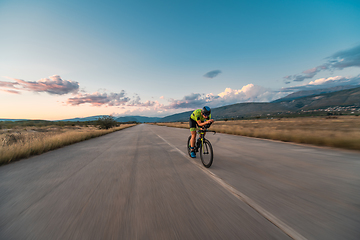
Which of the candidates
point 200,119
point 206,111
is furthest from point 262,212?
point 200,119

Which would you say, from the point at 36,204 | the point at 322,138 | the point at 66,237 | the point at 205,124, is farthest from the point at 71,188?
the point at 322,138

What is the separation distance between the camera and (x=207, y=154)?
5566 millimetres

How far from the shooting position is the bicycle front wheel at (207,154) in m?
5.29

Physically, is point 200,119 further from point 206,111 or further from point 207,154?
point 207,154

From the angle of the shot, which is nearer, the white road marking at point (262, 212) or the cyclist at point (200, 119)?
the white road marking at point (262, 212)

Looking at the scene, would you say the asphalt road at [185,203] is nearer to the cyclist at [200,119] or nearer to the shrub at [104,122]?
the cyclist at [200,119]

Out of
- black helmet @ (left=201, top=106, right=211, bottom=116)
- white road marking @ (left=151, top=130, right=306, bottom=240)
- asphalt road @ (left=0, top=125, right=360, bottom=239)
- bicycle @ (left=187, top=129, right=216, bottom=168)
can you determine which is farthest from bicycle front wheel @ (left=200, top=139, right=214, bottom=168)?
white road marking @ (left=151, top=130, right=306, bottom=240)

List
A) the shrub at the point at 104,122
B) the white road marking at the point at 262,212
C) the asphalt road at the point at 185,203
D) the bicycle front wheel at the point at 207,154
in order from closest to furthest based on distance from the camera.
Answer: the white road marking at the point at 262,212 < the asphalt road at the point at 185,203 < the bicycle front wheel at the point at 207,154 < the shrub at the point at 104,122

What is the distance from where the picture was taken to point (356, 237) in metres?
1.95

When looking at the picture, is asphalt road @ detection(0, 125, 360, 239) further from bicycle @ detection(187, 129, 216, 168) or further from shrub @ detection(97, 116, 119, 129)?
shrub @ detection(97, 116, 119, 129)

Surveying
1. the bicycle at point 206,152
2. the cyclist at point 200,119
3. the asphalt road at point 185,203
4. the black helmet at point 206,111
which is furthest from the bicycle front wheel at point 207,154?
the black helmet at point 206,111

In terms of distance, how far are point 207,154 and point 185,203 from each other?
111 inches

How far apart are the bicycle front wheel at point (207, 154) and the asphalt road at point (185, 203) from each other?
1.31ft

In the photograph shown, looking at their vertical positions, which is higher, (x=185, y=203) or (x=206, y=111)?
(x=206, y=111)
